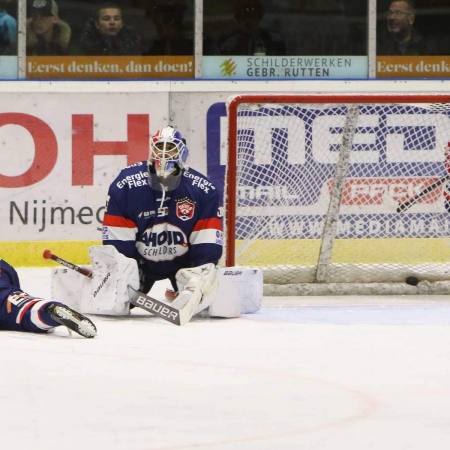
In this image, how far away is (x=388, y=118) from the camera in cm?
720

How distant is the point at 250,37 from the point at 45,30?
1252 mm

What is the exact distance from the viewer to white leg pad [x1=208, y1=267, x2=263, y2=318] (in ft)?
19.4

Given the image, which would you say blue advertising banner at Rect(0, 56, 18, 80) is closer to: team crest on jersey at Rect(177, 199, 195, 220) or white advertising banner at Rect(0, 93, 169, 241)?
white advertising banner at Rect(0, 93, 169, 241)

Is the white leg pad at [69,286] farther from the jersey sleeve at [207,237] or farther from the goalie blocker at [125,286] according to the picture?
the jersey sleeve at [207,237]

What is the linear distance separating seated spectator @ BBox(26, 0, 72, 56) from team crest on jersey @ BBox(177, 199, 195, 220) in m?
2.67

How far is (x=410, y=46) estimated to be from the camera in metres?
8.38

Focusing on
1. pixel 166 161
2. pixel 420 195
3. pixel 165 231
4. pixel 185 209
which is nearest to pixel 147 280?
pixel 165 231

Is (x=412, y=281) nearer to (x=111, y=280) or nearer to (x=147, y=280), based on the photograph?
(x=147, y=280)

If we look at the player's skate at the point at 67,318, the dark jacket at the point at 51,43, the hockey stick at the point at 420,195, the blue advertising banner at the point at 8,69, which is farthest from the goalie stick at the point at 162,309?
the dark jacket at the point at 51,43

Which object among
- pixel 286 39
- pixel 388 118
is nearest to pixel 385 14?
pixel 286 39

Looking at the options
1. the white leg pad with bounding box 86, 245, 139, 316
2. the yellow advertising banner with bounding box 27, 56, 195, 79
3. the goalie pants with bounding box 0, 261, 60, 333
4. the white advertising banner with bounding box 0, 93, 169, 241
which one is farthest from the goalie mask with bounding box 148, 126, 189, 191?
the yellow advertising banner with bounding box 27, 56, 195, 79

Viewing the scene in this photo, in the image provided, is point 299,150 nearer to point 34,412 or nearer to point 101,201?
point 101,201

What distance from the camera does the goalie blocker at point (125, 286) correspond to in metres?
5.73

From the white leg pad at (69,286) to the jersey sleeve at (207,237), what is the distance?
18.6 inches
